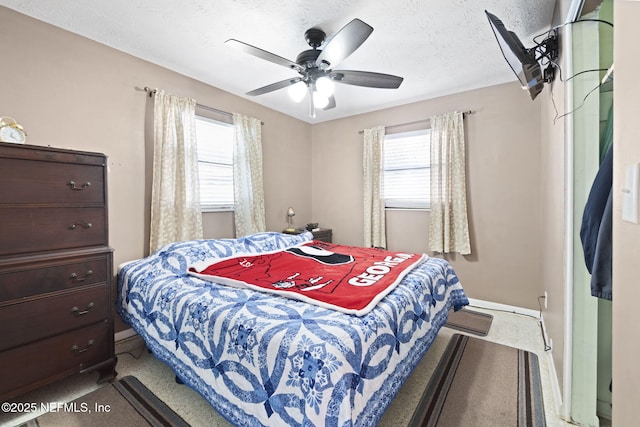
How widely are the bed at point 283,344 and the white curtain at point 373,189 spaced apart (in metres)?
1.77

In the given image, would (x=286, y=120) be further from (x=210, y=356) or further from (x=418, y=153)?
(x=210, y=356)

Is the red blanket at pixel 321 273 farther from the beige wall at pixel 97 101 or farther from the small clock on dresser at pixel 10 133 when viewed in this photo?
the small clock on dresser at pixel 10 133

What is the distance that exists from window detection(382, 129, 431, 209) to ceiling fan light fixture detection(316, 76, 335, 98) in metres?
1.78

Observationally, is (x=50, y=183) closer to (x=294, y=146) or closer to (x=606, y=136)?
(x=294, y=146)

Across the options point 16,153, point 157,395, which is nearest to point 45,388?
point 157,395

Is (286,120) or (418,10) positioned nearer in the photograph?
(418,10)

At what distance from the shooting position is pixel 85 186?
5.94 ft

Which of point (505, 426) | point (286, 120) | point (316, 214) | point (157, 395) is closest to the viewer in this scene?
point (505, 426)

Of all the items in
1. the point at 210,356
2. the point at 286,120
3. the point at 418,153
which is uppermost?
the point at 286,120

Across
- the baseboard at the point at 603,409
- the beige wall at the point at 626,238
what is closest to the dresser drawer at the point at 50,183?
the beige wall at the point at 626,238

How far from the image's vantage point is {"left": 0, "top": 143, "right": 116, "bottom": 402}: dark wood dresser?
5.03 ft

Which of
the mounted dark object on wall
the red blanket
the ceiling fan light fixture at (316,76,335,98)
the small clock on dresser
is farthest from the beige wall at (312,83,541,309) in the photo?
the small clock on dresser

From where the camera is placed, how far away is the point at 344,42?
1.78m

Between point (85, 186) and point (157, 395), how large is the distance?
56.3 inches
